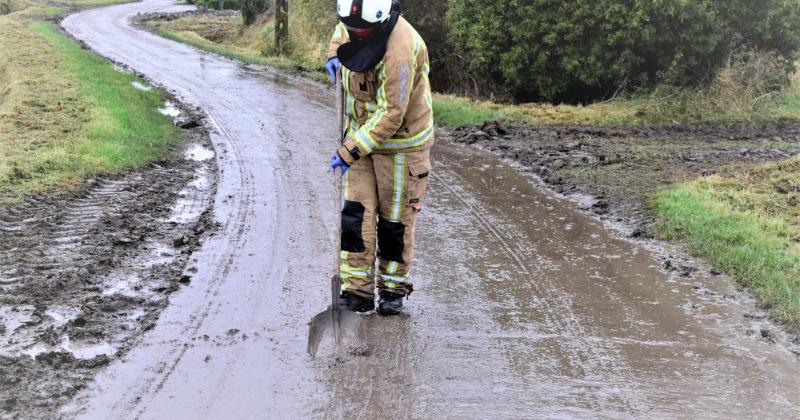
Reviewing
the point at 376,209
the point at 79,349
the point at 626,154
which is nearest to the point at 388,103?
the point at 376,209

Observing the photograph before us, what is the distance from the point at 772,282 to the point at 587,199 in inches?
103

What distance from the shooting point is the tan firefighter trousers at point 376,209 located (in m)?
4.62

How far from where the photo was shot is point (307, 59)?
2197cm

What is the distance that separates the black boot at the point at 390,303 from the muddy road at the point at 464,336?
0.07 meters

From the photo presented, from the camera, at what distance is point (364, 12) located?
4.14m

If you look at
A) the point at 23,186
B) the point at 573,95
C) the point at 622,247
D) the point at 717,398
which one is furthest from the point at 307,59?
the point at 717,398

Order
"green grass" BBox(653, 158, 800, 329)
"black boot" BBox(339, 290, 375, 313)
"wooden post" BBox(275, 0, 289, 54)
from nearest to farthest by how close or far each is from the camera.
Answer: "black boot" BBox(339, 290, 375, 313), "green grass" BBox(653, 158, 800, 329), "wooden post" BBox(275, 0, 289, 54)

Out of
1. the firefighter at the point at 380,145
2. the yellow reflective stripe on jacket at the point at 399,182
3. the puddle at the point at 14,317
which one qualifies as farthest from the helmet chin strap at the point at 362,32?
the puddle at the point at 14,317

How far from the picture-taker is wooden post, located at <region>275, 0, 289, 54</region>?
24.1 metres

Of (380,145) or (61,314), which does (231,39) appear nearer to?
(61,314)

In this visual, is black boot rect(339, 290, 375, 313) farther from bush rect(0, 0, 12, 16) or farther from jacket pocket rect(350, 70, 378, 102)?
bush rect(0, 0, 12, 16)

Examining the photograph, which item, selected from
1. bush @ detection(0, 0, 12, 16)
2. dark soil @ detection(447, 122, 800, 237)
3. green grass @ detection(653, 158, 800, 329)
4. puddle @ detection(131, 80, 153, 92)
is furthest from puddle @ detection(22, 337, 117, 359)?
bush @ detection(0, 0, 12, 16)

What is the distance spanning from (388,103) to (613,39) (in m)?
9.04

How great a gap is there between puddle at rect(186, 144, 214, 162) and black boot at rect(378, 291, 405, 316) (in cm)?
507
